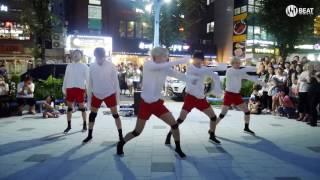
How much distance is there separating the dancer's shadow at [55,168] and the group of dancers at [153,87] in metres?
0.83

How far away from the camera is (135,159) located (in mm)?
6762

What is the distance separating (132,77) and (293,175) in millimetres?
16092

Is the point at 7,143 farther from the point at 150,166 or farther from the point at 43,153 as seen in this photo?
the point at 150,166

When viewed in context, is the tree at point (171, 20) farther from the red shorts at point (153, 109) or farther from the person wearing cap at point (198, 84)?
the red shorts at point (153, 109)

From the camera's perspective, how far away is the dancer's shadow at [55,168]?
5.73 metres

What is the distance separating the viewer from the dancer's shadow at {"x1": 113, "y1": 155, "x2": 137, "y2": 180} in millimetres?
5695

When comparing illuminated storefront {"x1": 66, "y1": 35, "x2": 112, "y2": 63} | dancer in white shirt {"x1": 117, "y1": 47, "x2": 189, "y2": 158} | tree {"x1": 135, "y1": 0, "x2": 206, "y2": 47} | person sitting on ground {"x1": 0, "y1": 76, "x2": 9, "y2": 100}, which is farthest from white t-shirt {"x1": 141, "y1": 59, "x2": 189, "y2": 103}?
tree {"x1": 135, "y1": 0, "x2": 206, "y2": 47}

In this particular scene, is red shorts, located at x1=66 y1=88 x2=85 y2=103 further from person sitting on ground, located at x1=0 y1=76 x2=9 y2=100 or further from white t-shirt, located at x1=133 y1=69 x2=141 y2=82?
white t-shirt, located at x1=133 y1=69 x2=141 y2=82

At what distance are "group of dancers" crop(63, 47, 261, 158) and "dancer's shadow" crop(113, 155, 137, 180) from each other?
398 mm

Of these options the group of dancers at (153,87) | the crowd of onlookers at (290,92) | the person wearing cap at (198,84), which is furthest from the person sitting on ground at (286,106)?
the person wearing cap at (198,84)

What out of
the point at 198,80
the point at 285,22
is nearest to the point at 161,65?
the point at 198,80

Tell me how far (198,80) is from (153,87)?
1301 mm

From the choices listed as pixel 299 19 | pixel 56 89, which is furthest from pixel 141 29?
pixel 56 89

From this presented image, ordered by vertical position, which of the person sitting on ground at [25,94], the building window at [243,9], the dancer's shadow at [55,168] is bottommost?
the dancer's shadow at [55,168]
